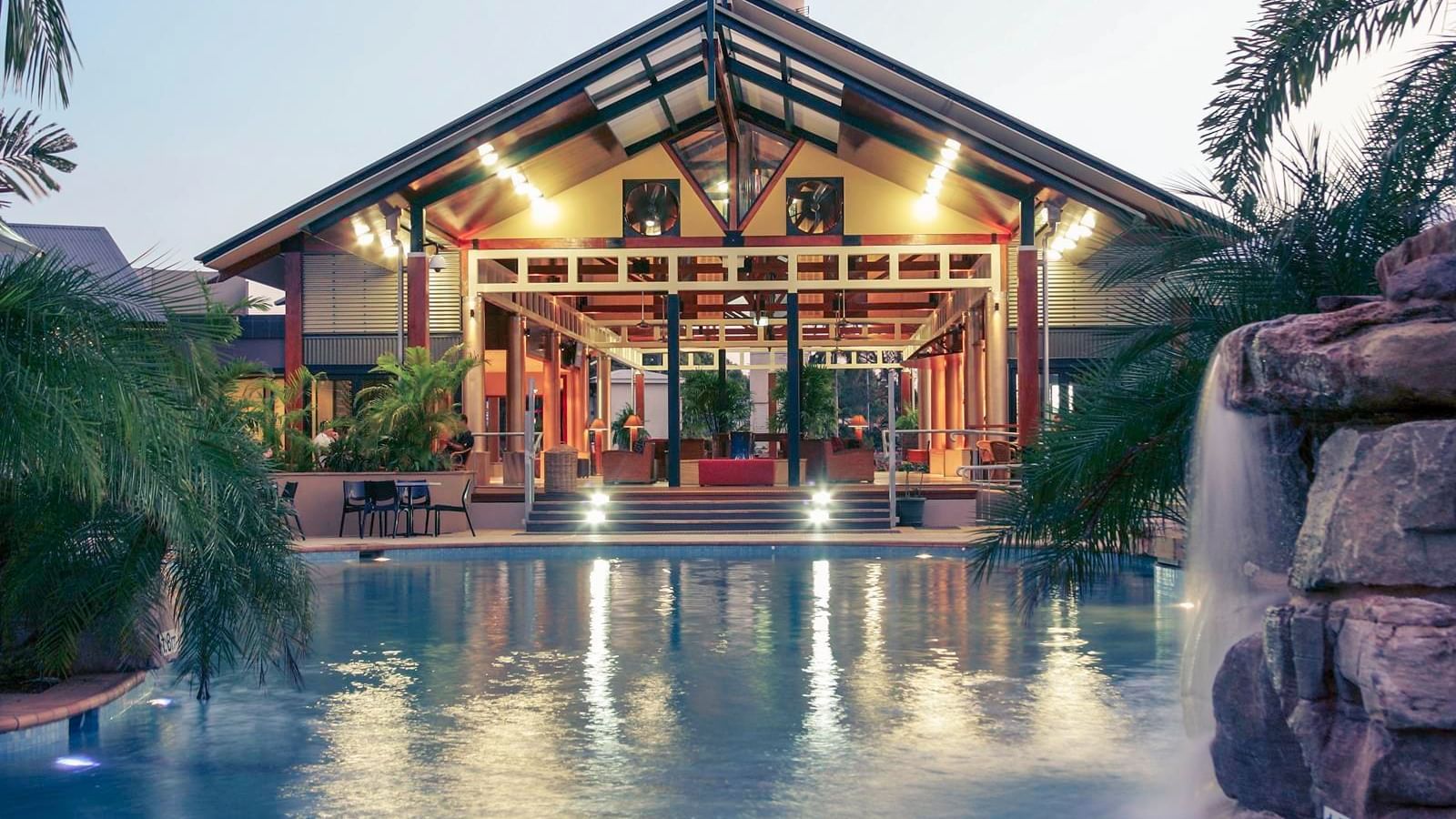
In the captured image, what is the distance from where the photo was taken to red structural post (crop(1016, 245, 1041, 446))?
19.8 m

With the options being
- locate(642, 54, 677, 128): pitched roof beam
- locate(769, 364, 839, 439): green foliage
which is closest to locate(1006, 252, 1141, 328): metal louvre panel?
locate(642, 54, 677, 128): pitched roof beam

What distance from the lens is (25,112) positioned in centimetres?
1376

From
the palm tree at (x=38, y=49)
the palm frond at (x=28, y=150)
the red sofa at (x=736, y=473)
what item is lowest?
the red sofa at (x=736, y=473)

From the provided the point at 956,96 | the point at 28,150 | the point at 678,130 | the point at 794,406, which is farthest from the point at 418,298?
the point at 956,96

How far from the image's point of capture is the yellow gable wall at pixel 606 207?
21.6 metres

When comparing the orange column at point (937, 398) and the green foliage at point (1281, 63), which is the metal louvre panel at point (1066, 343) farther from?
the green foliage at point (1281, 63)

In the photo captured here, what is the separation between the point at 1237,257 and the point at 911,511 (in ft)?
43.3

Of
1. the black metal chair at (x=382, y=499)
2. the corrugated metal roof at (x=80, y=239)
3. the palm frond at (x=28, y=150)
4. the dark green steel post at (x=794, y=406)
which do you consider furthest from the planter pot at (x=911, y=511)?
the corrugated metal roof at (x=80, y=239)

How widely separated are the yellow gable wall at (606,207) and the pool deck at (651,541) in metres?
5.41

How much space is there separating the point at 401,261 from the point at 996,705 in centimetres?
1538

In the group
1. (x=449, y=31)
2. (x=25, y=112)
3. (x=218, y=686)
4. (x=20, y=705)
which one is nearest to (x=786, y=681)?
(x=218, y=686)

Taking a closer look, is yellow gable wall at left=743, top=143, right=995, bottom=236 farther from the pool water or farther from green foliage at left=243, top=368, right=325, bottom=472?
the pool water

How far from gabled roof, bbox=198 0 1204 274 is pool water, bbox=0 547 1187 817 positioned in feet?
25.8

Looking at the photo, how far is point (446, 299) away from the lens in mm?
22422
